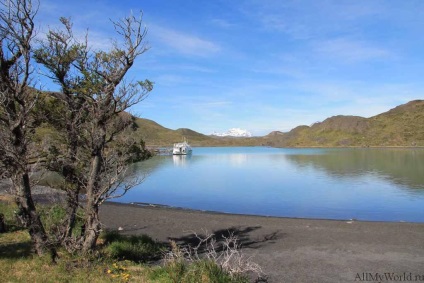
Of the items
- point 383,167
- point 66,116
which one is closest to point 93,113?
point 66,116

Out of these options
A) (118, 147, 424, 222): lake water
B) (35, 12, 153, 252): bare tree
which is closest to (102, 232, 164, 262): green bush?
(35, 12, 153, 252): bare tree

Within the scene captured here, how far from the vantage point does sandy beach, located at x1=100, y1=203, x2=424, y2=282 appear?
1165 centimetres

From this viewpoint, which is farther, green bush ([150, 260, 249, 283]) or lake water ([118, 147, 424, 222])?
lake water ([118, 147, 424, 222])

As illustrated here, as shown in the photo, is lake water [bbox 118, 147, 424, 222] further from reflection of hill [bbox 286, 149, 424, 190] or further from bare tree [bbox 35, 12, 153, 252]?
bare tree [bbox 35, 12, 153, 252]

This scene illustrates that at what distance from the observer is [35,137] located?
38.7 ft

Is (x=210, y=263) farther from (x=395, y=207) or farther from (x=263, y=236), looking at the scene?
(x=395, y=207)

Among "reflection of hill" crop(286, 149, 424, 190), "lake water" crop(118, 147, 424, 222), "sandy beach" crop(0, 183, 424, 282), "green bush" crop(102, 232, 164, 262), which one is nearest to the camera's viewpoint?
"sandy beach" crop(0, 183, 424, 282)

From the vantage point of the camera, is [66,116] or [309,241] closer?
[66,116]

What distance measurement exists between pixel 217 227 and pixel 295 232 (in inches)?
158

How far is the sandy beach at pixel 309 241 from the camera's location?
38.2 feet

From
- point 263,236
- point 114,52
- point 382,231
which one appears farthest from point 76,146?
point 382,231

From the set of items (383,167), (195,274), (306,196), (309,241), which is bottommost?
(306,196)

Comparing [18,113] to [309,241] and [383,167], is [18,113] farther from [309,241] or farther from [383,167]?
[383,167]

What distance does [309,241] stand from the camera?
16.1 m
